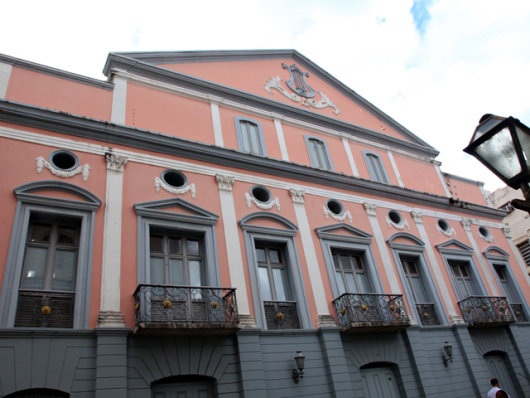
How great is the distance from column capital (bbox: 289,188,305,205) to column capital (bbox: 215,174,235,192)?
214 cm

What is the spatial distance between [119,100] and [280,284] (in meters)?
7.22

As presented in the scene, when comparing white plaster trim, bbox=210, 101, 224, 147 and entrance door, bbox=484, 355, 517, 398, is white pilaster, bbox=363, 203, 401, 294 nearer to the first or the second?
entrance door, bbox=484, 355, 517, 398

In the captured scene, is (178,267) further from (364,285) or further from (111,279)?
(364,285)

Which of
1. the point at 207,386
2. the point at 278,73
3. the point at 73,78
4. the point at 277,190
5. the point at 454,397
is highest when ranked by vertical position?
the point at 278,73

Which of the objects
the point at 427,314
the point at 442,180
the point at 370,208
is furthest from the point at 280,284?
the point at 442,180

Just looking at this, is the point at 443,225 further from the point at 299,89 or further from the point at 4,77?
the point at 4,77

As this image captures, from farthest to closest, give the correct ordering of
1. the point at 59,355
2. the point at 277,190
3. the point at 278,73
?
the point at 278,73
the point at 277,190
the point at 59,355

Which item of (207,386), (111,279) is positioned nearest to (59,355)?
(111,279)

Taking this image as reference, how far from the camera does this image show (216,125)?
14.4 metres

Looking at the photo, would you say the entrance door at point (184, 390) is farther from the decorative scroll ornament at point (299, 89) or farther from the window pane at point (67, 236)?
the decorative scroll ornament at point (299, 89)

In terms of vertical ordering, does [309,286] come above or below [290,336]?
above

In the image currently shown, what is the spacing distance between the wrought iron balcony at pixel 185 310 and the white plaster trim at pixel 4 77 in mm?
6417

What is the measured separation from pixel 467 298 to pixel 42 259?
525 inches

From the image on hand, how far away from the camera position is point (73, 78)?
41.0 feet
